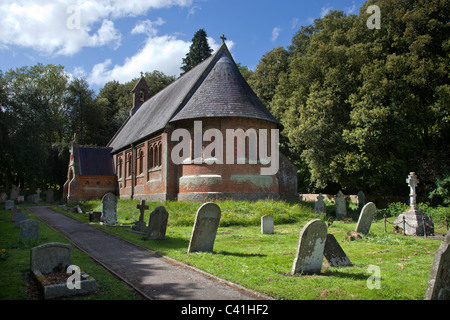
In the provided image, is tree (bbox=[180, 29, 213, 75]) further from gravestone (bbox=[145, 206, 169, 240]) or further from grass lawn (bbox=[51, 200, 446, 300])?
gravestone (bbox=[145, 206, 169, 240])

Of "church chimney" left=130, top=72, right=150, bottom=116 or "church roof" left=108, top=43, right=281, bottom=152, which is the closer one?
"church roof" left=108, top=43, right=281, bottom=152

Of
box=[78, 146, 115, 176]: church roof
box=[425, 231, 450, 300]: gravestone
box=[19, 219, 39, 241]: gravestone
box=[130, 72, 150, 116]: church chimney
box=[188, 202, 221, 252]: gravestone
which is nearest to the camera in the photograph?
box=[425, 231, 450, 300]: gravestone

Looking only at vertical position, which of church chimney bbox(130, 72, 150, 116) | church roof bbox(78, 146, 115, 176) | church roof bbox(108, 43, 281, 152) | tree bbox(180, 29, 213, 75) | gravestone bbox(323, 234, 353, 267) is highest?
tree bbox(180, 29, 213, 75)

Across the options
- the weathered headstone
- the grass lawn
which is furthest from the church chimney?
the weathered headstone

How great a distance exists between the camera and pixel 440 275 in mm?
5109

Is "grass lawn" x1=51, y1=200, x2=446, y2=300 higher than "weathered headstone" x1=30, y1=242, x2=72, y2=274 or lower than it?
lower

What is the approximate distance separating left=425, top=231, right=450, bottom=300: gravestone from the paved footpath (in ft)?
8.31

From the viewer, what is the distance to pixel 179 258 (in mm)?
9008

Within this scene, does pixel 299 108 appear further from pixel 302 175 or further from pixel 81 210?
pixel 81 210

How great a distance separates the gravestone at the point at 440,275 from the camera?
5.07 m

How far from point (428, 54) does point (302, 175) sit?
62.8 ft

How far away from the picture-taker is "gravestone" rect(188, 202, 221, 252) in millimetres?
9727

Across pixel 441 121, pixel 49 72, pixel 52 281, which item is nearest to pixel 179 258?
pixel 52 281

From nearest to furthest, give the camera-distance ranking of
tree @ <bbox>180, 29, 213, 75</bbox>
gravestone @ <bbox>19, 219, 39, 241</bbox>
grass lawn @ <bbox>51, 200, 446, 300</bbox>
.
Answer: grass lawn @ <bbox>51, 200, 446, 300</bbox>
gravestone @ <bbox>19, 219, 39, 241</bbox>
tree @ <bbox>180, 29, 213, 75</bbox>
